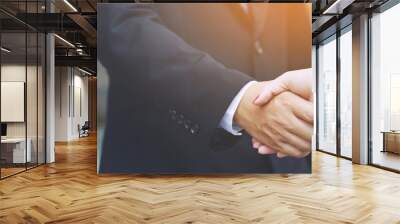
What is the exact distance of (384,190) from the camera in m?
5.42

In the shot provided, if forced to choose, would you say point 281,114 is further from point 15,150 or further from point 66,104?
point 66,104

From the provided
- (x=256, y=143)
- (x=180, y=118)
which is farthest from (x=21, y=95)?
(x=256, y=143)

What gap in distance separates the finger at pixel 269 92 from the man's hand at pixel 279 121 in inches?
2.4

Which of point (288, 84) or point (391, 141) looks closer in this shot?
point (288, 84)

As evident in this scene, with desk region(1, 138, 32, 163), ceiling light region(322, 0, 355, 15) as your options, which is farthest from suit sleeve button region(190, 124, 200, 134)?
desk region(1, 138, 32, 163)

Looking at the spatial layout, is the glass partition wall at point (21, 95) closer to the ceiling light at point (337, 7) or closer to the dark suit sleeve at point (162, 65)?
the dark suit sleeve at point (162, 65)

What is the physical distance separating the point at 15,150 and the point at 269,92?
16.1 ft

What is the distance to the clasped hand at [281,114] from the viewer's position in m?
6.41

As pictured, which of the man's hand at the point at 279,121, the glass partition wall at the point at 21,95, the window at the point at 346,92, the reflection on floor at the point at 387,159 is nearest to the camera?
the man's hand at the point at 279,121

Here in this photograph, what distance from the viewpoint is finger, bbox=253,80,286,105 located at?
648 cm

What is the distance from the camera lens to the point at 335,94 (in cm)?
1007

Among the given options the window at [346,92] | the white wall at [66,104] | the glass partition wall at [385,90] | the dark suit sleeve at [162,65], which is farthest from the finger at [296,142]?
the white wall at [66,104]

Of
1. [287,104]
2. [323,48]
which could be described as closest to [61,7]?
[287,104]

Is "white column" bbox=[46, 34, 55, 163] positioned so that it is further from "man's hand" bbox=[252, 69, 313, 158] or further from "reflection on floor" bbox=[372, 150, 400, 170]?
"reflection on floor" bbox=[372, 150, 400, 170]
